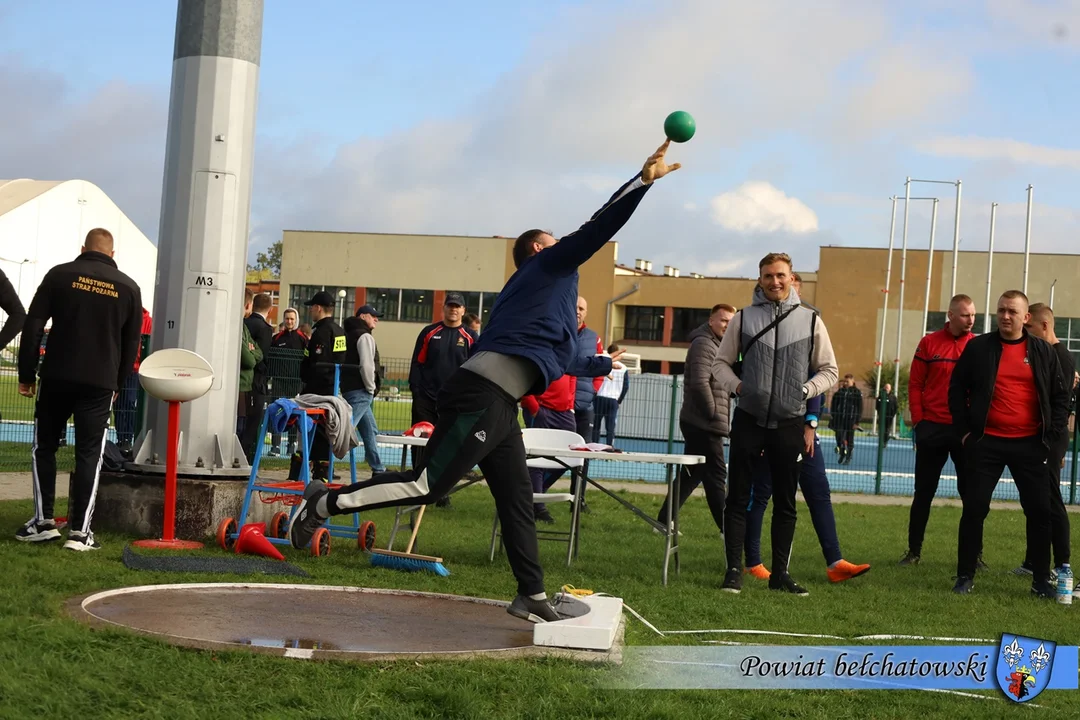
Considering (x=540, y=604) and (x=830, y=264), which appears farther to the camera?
(x=830, y=264)

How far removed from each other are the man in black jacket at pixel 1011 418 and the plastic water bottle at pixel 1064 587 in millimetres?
206

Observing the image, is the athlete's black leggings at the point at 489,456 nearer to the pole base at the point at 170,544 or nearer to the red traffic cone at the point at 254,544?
the red traffic cone at the point at 254,544

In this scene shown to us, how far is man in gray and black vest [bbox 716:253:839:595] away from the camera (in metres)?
8.52

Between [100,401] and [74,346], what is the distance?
427mm

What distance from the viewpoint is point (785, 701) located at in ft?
17.1

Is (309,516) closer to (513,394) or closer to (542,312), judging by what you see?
(513,394)

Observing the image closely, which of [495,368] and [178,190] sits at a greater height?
[178,190]

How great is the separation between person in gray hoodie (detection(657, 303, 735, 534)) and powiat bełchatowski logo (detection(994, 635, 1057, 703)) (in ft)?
16.5

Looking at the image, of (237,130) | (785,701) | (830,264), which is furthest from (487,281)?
(785,701)

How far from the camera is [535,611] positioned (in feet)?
19.9

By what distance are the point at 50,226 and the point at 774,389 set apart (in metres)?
55.4

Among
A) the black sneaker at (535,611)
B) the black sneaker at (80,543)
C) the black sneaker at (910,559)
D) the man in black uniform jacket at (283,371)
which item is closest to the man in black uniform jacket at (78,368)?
the black sneaker at (80,543)

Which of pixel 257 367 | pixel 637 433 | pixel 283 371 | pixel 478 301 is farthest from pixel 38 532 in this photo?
pixel 478 301

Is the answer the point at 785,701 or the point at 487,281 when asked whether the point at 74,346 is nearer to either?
the point at 785,701
